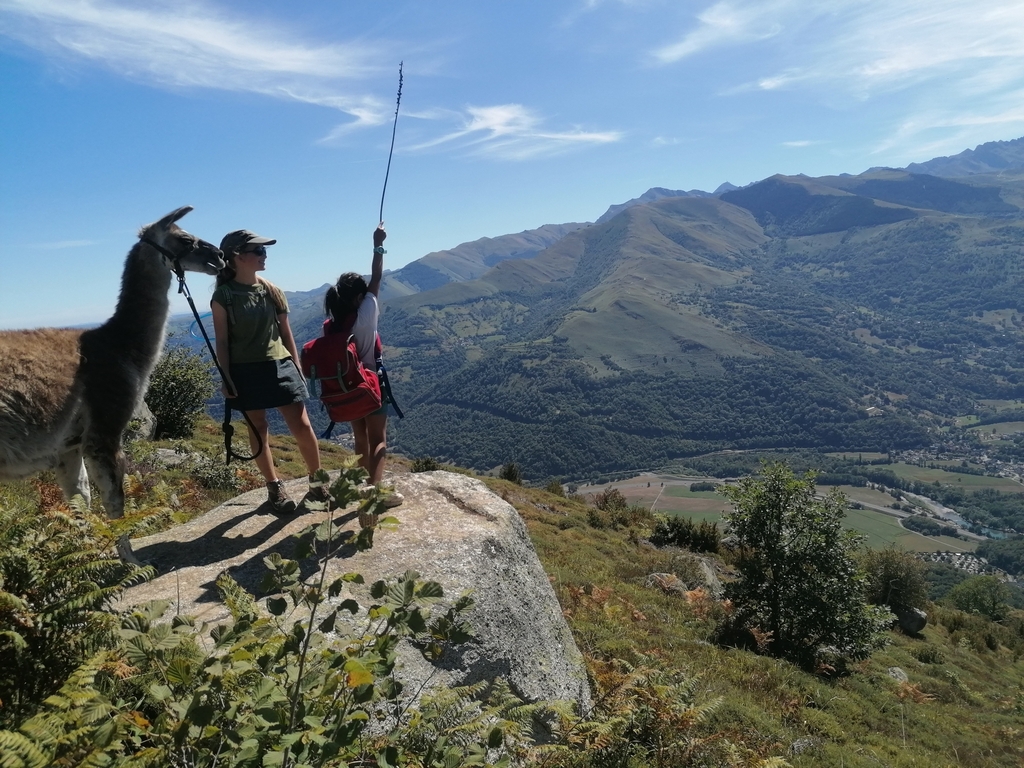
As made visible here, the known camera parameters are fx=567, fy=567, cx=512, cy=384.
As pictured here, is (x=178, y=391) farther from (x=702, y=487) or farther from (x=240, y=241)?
(x=702, y=487)

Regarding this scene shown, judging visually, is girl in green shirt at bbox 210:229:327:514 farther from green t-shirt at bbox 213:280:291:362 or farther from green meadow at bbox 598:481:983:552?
green meadow at bbox 598:481:983:552

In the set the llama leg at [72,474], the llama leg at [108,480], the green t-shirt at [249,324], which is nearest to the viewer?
the llama leg at [108,480]

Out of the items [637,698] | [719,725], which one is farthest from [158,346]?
Answer: [719,725]

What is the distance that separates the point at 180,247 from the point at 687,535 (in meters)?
21.6

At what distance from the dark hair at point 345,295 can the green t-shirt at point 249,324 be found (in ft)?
2.24

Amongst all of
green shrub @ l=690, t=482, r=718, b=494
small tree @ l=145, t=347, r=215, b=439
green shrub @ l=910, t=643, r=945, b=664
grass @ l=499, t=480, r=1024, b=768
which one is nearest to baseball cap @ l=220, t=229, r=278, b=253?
grass @ l=499, t=480, r=1024, b=768

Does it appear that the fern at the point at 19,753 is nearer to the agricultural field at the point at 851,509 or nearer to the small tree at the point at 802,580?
the small tree at the point at 802,580

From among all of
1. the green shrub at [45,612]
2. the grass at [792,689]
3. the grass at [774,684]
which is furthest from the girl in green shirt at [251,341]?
the grass at [792,689]

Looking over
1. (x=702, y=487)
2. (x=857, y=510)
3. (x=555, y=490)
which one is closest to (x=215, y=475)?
(x=555, y=490)

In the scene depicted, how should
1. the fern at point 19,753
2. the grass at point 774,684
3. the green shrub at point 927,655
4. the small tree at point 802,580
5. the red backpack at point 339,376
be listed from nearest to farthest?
the fern at point 19,753, the red backpack at point 339,376, the grass at point 774,684, the small tree at point 802,580, the green shrub at point 927,655

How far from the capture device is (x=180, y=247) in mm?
5441

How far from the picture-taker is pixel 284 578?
2.11 meters

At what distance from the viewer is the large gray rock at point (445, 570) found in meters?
4.46

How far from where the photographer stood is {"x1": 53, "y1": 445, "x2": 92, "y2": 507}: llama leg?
15.7ft
